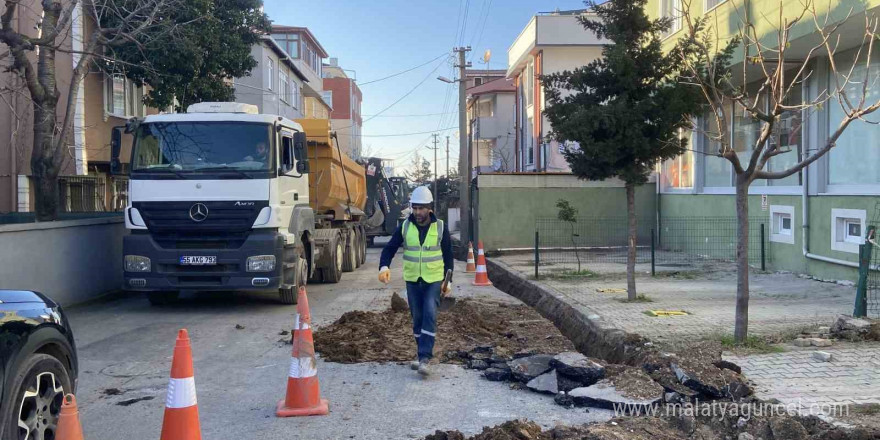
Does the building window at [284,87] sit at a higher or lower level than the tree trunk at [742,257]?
higher

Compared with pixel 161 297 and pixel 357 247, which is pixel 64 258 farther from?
pixel 357 247

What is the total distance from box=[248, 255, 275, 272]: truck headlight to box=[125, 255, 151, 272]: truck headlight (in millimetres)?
1525

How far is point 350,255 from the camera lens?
18.3 m

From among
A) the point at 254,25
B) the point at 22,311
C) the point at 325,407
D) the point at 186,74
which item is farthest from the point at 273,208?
the point at 254,25

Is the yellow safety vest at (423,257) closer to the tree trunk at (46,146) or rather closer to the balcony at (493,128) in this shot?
the tree trunk at (46,146)

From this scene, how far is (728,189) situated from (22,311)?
15.4 metres

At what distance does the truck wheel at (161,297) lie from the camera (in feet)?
39.6

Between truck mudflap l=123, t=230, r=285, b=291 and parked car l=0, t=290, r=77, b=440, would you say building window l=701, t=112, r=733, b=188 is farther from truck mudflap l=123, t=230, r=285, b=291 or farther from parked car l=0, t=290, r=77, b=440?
parked car l=0, t=290, r=77, b=440

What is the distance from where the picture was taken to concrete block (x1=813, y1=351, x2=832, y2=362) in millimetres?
6797

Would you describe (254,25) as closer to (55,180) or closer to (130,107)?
(130,107)

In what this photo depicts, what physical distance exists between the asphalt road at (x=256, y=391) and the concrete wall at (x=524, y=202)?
11317 millimetres

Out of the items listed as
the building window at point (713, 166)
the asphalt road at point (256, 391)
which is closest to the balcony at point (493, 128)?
the building window at point (713, 166)

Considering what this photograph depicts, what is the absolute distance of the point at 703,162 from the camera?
18.4 m

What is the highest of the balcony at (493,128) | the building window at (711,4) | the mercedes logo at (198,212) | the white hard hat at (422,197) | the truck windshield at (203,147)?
the balcony at (493,128)
